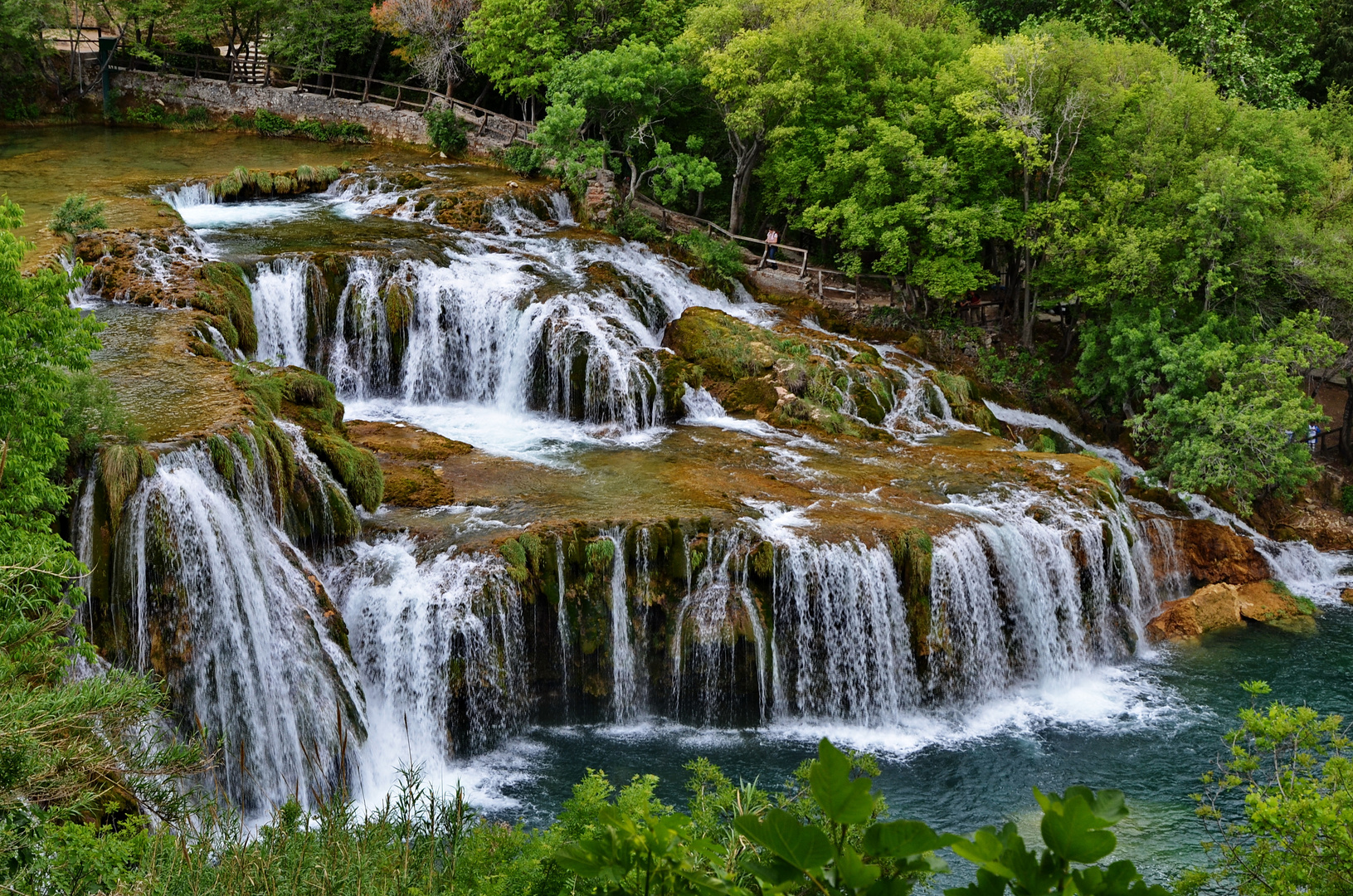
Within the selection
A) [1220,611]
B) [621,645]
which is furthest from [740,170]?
[621,645]

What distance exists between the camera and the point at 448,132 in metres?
36.5

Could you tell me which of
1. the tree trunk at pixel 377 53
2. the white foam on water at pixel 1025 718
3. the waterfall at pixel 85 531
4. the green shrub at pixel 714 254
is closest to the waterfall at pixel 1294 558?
the white foam on water at pixel 1025 718

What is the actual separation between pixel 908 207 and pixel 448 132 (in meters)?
16.8

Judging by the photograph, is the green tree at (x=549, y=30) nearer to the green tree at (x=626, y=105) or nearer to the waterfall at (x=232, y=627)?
the green tree at (x=626, y=105)

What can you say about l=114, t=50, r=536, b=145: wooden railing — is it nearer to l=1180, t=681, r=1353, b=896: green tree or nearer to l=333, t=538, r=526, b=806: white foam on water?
l=333, t=538, r=526, b=806: white foam on water

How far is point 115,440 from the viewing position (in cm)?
1301

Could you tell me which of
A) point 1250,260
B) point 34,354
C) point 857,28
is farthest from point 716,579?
point 857,28

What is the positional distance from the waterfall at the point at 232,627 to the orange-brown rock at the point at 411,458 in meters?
3.42

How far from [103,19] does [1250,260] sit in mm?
39721

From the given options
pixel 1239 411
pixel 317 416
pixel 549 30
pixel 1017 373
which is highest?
pixel 549 30

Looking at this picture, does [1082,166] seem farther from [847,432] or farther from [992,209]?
[847,432]

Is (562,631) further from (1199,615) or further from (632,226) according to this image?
(632,226)

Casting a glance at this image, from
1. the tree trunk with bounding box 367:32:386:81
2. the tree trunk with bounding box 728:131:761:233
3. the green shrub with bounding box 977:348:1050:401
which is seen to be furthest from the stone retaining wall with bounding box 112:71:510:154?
the green shrub with bounding box 977:348:1050:401

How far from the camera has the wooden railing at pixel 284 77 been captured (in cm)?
4022
